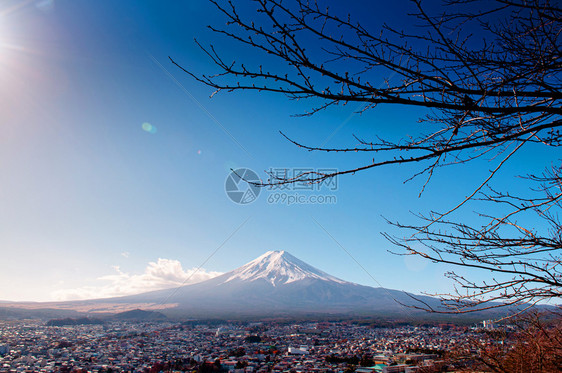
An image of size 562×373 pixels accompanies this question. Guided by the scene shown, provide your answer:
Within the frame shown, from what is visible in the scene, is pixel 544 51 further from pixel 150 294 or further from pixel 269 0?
pixel 150 294

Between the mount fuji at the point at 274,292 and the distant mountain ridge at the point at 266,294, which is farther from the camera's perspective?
the mount fuji at the point at 274,292

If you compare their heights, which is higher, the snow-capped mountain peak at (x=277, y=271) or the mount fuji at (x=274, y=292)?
the snow-capped mountain peak at (x=277, y=271)

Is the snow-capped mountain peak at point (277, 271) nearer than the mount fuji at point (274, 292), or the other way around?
the mount fuji at point (274, 292)

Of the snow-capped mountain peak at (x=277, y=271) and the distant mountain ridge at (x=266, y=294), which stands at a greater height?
the snow-capped mountain peak at (x=277, y=271)

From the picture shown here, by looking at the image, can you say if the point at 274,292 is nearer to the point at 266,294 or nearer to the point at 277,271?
the point at 266,294

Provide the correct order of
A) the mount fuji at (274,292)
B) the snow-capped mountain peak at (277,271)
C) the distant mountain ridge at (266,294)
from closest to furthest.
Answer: the distant mountain ridge at (266,294), the mount fuji at (274,292), the snow-capped mountain peak at (277,271)

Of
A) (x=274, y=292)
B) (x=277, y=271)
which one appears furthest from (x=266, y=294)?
(x=277, y=271)

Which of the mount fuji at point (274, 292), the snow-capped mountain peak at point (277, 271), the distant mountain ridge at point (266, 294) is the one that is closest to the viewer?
the distant mountain ridge at point (266, 294)

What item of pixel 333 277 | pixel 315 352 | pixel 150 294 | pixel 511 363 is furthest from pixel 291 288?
pixel 511 363
